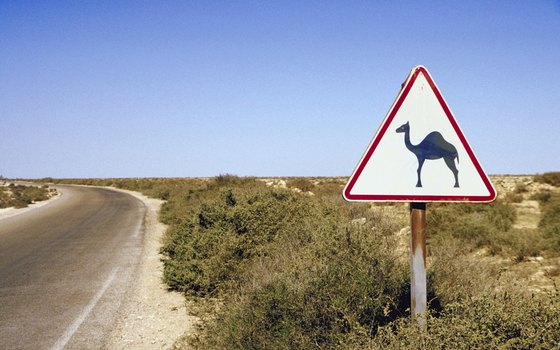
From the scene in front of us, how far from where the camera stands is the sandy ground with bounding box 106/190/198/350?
4.87 meters

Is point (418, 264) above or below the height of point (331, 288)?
above

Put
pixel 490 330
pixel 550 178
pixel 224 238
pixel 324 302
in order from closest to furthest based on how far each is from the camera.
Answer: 1. pixel 490 330
2. pixel 324 302
3. pixel 224 238
4. pixel 550 178

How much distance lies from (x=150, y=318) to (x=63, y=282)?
2807 mm

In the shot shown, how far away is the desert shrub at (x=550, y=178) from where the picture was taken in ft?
94.4

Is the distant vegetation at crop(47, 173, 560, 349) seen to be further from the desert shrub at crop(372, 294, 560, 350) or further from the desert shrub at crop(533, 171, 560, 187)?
the desert shrub at crop(533, 171, 560, 187)

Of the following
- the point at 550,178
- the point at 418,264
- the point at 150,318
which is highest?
the point at 550,178

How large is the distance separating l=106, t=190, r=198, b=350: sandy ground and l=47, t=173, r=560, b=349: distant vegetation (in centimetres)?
31

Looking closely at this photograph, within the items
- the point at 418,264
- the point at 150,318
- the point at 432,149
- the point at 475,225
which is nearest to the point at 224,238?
the point at 150,318

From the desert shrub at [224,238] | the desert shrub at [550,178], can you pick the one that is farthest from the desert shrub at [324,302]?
the desert shrub at [550,178]

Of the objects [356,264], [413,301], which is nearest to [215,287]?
[356,264]

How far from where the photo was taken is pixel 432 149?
2529 mm

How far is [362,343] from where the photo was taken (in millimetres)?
2934

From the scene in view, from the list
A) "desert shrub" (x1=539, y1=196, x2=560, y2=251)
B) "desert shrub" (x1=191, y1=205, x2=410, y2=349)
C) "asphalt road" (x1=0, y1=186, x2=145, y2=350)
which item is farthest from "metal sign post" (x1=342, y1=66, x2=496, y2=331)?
"desert shrub" (x1=539, y1=196, x2=560, y2=251)

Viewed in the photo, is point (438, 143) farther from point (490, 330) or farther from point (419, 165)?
point (490, 330)
